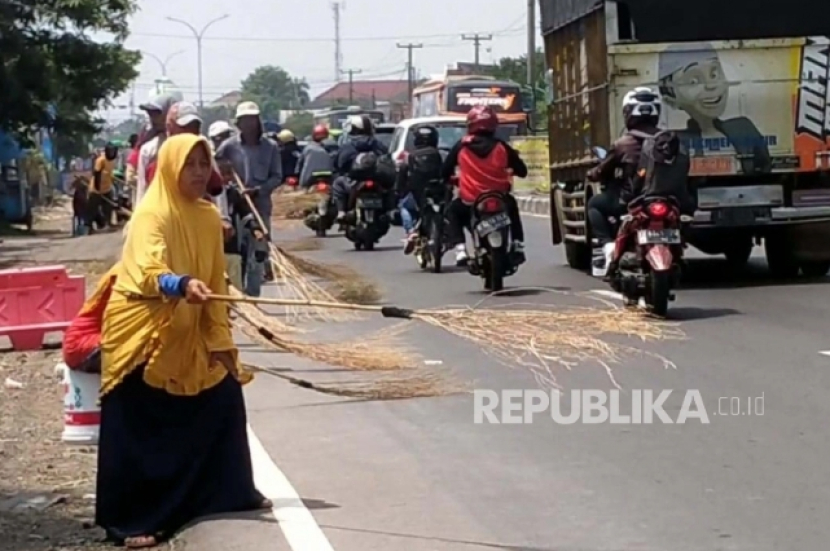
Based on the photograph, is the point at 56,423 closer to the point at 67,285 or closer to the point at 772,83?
the point at 67,285

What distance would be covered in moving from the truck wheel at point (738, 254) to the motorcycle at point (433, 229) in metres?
3.07

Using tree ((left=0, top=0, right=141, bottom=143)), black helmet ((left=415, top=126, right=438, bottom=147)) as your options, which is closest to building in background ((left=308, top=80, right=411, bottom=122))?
tree ((left=0, top=0, right=141, bottom=143))

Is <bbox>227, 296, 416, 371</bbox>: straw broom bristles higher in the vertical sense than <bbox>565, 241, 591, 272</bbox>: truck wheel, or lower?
higher

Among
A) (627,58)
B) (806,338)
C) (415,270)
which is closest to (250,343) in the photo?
(806,338)

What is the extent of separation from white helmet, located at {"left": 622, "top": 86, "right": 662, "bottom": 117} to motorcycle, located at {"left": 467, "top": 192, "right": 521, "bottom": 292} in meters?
1.65

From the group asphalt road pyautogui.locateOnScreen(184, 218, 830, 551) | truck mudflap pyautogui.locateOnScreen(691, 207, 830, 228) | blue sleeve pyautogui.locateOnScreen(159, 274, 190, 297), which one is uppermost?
blue sleeve pyautogui.locateOnScreen(159, 274, 190, 297)

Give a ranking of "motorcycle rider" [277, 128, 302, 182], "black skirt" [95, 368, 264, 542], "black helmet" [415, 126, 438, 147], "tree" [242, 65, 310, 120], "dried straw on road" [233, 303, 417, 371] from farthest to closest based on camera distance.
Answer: "tree" [242, 65, 310, 120] → "motorcycle rider" [277, 128, 302, 182] → "black helmet" [415, 126, 438, 147] → "dried straw on road" [233, 303, 417, 371] → "black skirt" [95, 368, 264, 542]

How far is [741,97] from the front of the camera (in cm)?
1608

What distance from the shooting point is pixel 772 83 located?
16141 millimetres

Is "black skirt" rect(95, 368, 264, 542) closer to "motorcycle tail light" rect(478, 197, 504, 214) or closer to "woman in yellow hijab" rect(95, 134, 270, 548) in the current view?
"woman in yellow hijab" rect(95, 134, 270, 548)

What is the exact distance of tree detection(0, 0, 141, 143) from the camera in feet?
107

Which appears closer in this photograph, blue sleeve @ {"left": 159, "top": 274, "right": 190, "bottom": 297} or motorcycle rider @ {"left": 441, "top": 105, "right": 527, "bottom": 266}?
blue sleeve @ {"left": 159, "top": 274, "right": 190, "bottom": 297}

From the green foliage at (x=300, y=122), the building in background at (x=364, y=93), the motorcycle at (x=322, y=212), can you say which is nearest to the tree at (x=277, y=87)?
the building in background at (x=364, y=93)

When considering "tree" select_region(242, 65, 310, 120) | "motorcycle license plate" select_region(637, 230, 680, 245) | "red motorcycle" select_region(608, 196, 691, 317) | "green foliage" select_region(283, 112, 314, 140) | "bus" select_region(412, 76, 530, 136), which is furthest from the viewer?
"tree" select_region(242, 65, 310, 120)
